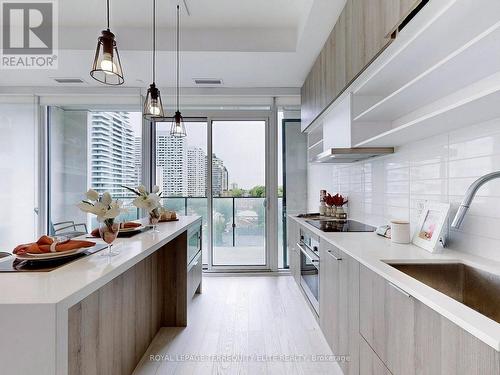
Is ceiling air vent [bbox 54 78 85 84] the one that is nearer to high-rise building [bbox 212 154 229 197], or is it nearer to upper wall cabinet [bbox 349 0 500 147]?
high-rise building [bbox 212 154 229 197]

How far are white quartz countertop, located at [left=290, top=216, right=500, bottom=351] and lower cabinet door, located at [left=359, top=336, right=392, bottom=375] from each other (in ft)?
1.37

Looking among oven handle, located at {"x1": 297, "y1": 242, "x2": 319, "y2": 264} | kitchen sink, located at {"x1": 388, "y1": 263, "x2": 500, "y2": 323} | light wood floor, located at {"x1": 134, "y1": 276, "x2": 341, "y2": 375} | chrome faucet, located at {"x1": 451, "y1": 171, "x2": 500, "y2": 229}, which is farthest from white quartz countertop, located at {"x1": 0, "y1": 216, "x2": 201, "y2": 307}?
chrome faucet, located at {"x1": 451, "y1": 171, "x2": 500, "y2": 229}

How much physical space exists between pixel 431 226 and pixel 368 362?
82 cm

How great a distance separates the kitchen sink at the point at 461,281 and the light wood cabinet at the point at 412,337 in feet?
0.71

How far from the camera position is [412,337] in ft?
3.26

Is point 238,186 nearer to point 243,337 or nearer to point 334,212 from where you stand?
point 334,212

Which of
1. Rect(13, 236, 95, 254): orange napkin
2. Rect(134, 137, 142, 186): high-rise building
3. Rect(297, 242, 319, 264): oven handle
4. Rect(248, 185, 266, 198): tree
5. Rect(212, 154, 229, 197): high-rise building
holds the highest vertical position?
Rect(134, 137, 142, 186): high-rise building

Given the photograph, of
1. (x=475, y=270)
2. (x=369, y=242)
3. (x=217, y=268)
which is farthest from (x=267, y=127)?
(x=475, y=270)

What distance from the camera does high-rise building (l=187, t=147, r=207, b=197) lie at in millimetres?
4117

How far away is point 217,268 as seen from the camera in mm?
4055

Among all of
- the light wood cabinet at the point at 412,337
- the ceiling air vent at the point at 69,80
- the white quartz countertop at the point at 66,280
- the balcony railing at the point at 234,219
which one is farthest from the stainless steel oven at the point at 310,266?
the ceiling air vent at the point at 69,80

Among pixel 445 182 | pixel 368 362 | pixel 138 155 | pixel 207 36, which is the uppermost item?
pixel 207 36

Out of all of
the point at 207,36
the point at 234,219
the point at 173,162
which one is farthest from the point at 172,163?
the point at 207,36

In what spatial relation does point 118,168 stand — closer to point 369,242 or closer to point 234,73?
point 234,73
